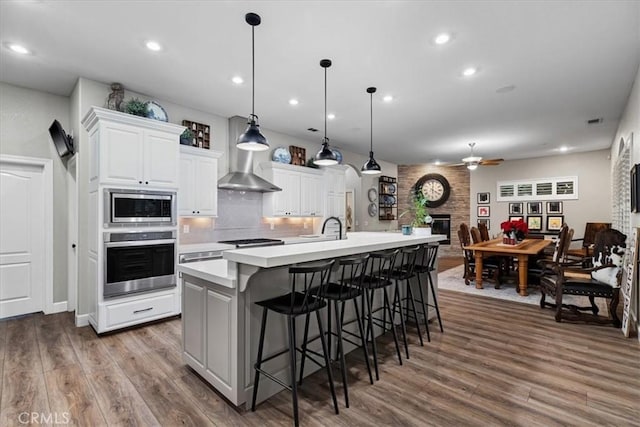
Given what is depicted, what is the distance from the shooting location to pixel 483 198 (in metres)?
9.38

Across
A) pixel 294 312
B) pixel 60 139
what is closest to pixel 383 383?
pixel 294 312

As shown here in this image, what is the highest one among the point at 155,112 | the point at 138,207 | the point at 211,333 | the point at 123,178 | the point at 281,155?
the point at 155,112

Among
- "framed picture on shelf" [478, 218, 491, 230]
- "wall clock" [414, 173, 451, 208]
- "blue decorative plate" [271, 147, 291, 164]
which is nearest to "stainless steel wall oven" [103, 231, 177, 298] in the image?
"blue decorative plate" [271, 147, 291, 164]

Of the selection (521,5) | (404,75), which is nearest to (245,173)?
(404,75)

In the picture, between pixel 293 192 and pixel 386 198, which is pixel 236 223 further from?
A: pixel 386 198

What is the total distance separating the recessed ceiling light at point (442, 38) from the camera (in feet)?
9.43

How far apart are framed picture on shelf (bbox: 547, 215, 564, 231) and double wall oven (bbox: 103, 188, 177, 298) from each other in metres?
9.18

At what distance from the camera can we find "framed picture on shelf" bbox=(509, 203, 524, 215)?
346 inches

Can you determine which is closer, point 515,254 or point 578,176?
point 515,254

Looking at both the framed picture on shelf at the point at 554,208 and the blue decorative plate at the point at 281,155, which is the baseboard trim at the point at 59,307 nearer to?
the blue decorative plate at the point at 281,155

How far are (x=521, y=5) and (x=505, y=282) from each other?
17.1ft

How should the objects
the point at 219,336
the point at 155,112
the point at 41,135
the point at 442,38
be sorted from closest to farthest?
the point at 219,336
the point at 442,38
the point at 155,112
the point at 41,135

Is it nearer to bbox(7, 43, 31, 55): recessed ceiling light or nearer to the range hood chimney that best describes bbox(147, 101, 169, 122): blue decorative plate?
bbox(7, 43, 31, 55): recessed ceiling light

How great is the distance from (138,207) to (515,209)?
928 centimetres
